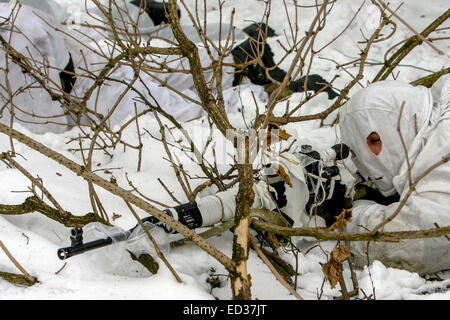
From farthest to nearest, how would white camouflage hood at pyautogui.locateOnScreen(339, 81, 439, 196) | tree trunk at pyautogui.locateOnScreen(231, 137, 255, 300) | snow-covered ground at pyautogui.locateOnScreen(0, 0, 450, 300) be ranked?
white camouflage hood at pyautogui.locateOnScreen(339, 81, 439, 196)
snow-covered ground at pyautogui.locateOnScreen(0, 0, 450, 300)
tree trunk at pyautogui.locateOnScreen(231, 137, 255, 300)

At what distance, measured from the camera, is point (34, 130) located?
3.25 m

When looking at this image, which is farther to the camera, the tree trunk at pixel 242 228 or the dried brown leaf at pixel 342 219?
the dried brown leaf at pixel 342 219

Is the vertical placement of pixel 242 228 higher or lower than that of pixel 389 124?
lower

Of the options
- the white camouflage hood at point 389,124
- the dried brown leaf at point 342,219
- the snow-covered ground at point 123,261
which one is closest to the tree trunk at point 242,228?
the snow-covered ground at point 123,261

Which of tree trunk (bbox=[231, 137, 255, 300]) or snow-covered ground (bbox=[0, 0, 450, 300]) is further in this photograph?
snow-covered ground (bbox=[0, 0, 450, 300])

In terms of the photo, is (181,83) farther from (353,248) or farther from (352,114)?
(353,248)

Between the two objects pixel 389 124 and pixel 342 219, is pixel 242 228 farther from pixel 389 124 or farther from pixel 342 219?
pixel 389 124

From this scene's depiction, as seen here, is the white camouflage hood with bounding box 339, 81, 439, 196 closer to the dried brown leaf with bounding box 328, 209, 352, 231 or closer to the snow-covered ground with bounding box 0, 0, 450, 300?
the snow-covered ground with bounding box 0, 0, 450, 300

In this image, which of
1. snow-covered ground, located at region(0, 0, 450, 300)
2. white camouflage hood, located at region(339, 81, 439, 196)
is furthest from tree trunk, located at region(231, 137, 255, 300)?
white camouflage hood, located at region(339, 81, 439, 196)

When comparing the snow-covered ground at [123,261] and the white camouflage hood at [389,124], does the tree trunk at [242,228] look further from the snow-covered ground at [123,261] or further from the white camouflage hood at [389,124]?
the white camouflage hood at [389,124]

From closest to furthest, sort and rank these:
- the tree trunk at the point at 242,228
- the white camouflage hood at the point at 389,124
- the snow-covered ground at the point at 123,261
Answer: the tree trunk at the point at 242,228, the snow-covered ground at the point at 123,261, the white camouflage hood at the point at 389,124

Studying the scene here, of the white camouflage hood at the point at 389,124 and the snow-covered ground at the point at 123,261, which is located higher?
the white camouflage hood at the point at 389,124

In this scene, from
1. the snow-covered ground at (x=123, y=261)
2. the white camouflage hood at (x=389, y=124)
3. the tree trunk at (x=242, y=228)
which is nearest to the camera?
the tree trunk at (x=242, y=228)

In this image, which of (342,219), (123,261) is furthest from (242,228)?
(123,261)
